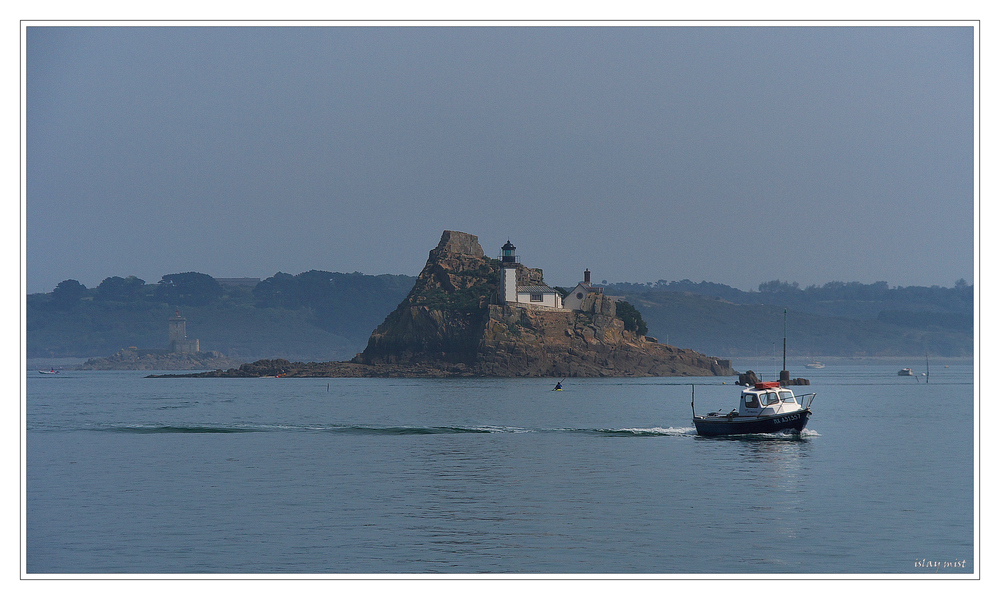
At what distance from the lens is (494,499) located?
3647 cm

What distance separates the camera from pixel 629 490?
38.4 metres

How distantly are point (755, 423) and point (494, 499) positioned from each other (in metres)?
25.1

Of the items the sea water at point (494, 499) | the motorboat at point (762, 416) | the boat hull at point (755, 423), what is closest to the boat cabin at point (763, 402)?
the motorboat at point (762, 416)

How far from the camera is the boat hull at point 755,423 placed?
5684 centimetres

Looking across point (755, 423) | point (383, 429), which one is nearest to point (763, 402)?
point (755, 423)

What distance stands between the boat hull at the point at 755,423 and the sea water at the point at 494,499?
92 centimetres

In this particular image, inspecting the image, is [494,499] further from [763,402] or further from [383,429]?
[383,429]

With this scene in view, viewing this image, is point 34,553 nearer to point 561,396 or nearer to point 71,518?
point 71,518

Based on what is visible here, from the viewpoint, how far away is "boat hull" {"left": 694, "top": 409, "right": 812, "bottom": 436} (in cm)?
5684

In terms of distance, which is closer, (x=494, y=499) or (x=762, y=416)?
(x=494, y=499)

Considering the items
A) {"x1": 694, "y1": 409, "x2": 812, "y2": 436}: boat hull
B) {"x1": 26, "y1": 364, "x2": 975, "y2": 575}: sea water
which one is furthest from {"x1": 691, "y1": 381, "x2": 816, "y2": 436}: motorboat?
{"x1": 26, "y1": 364, "x2": 975, "y2": 575}: sea water

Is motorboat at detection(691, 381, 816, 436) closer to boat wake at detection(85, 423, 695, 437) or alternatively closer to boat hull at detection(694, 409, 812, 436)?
boat hull at detection(694, 409, 812, 436)
